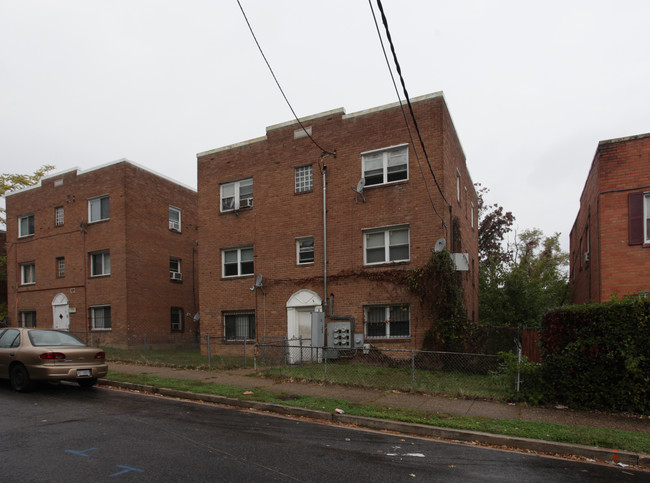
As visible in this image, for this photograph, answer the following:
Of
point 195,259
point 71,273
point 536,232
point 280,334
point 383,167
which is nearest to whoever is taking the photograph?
point 383,167

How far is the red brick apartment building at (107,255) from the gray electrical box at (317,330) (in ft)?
34.7

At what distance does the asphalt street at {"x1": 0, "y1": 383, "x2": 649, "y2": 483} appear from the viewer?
219 inches

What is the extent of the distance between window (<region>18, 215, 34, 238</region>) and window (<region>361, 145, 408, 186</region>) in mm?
19897

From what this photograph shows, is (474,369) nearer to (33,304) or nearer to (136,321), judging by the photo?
(136,321)

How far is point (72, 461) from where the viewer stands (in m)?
5.84

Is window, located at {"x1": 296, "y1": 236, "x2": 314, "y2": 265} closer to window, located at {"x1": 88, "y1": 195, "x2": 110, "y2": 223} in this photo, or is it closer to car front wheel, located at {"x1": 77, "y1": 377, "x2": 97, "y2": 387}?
car front wheel, located at {"x1": 77, "y1": 377, "x2": 97, "y2": 387}

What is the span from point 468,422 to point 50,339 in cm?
896

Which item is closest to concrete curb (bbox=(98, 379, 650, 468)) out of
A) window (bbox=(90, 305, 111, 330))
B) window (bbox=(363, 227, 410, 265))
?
window (bbox=(363, 227, 410, 265))

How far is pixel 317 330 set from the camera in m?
16.0

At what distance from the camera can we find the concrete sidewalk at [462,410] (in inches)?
281

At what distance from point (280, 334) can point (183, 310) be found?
1013cm

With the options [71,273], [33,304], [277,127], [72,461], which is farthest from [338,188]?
[33,304]

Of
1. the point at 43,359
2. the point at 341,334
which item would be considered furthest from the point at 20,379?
the point at 341,334

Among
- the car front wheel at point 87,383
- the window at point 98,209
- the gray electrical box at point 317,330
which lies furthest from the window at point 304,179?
the window at point 98,209
